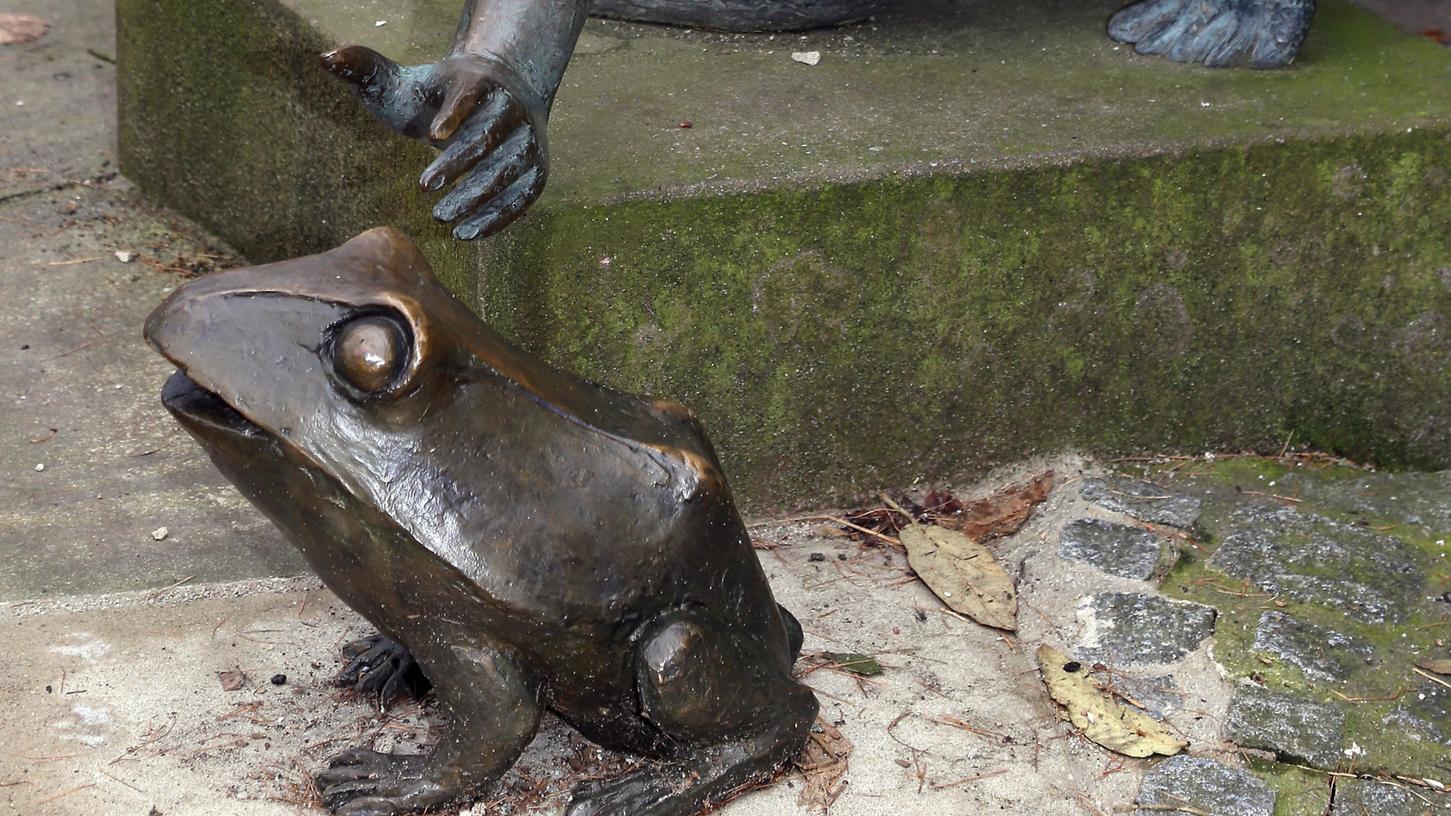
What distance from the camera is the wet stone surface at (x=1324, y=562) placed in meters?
3.14

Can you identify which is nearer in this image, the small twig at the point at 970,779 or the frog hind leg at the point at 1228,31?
the small twig at the point at 970,779

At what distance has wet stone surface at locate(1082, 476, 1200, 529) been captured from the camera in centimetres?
342

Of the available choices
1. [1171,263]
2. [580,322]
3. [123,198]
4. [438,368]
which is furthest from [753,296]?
[123,198]

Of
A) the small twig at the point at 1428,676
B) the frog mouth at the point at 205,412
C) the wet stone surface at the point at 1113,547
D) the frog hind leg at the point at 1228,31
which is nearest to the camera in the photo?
the frog mouth at the point at 205,412

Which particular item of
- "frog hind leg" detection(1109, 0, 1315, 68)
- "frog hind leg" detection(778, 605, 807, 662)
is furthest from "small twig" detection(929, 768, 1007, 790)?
"frog hind leg" detection(1109, 0, 1315, 68)

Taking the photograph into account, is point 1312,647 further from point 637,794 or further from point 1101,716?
point 637,794

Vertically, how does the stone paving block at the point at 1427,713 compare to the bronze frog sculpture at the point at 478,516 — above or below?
below

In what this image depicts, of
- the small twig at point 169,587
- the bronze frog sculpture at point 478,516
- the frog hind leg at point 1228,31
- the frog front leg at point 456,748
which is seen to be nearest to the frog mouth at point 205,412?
the bronze frog sculpture at point 478,516

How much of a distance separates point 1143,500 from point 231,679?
200 centimetres

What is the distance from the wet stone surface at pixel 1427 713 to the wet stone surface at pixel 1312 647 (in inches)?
4.5

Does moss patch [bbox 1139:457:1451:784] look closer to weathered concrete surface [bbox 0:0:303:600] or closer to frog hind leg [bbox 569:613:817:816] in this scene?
frog hind leg [bbox 569:613:817:816]

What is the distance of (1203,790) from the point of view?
8.84 feet

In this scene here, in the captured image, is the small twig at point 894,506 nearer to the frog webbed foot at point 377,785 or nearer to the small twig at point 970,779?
the small twig at point 970,779

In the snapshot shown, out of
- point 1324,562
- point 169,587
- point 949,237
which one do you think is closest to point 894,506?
point 949,237
